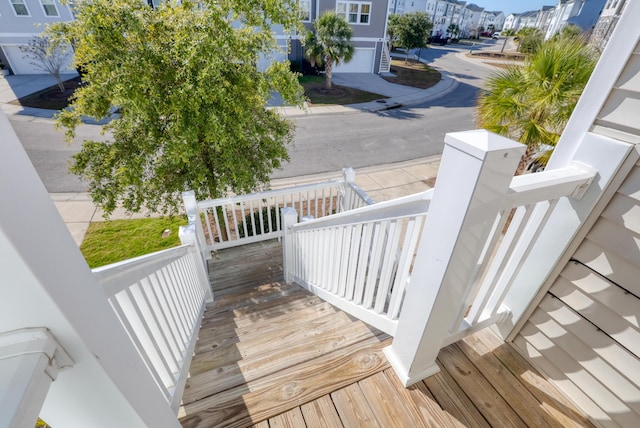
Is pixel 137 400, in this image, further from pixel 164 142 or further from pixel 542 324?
pixel 164 142

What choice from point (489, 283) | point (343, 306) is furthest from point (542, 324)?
point (343, 306)

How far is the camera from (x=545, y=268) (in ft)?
5.27

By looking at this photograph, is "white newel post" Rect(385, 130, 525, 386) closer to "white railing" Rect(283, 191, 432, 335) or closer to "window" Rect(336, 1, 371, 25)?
"white railing" Rect(283, 191, 432, 335)

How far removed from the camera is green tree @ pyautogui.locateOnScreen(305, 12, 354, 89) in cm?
1222

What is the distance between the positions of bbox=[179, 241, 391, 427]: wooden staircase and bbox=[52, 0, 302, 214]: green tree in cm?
196

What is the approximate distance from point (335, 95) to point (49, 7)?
14.5 metres

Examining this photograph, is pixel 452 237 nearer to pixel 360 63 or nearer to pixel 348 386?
pixel 348 386

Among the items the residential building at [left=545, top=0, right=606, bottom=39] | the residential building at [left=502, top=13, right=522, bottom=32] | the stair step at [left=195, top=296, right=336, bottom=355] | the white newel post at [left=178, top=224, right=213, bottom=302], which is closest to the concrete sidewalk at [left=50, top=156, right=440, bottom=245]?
the white newel post at [left=178, top=224, right=213, bottom=302]

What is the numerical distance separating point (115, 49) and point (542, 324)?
4.35 m

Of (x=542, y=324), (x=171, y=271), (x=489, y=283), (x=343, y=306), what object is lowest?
(x=343, y=306)

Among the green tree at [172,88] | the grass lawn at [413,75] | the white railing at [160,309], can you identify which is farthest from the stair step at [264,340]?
the grass lawn at [413,75]

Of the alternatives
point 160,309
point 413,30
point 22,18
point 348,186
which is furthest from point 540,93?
point 22,18

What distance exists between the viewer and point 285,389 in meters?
1.74

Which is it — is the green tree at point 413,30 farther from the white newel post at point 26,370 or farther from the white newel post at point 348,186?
the white newel post at point 26,370
